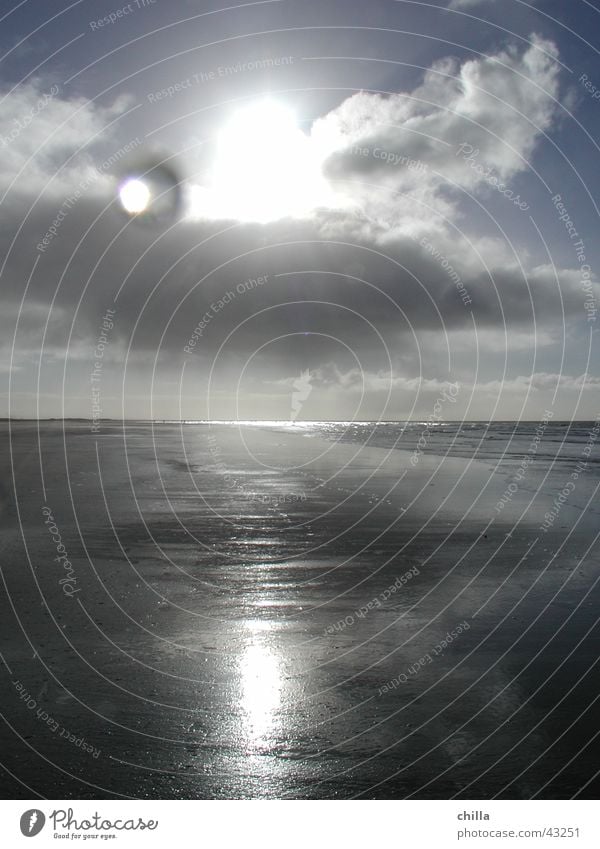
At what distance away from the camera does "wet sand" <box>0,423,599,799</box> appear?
20.1 feet

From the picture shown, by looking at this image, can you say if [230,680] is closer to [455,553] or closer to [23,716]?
[23,716]

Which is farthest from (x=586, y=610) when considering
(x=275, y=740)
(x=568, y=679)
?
(x=275, y=740)

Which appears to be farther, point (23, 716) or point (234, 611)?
point (234, 611)

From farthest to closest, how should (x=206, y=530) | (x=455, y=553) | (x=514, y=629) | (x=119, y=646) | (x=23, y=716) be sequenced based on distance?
(x=206, y=530)
(x=455, y=553)
(x=514, y=629)
(x=119, y=646)
(x=23, y=716)

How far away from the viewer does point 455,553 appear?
1523 centimetres

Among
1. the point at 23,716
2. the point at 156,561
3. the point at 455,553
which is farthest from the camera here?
the point at 455,553

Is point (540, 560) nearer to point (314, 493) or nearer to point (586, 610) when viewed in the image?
point (586, 610)

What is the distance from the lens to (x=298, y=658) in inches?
342

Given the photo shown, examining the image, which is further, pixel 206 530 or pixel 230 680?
pixel 206 530

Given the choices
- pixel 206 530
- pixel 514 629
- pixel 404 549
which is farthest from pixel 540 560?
pixel 206 530

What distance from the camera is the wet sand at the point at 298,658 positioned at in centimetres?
613

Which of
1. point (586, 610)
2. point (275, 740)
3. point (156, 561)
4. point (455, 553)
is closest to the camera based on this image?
point (275, 740)

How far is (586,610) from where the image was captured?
11164 mm

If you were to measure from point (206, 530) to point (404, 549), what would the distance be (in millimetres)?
5431
